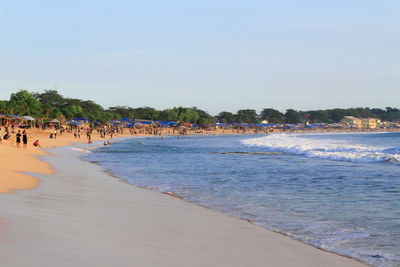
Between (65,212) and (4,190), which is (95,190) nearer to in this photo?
(4,190)

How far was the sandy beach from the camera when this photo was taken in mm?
5219

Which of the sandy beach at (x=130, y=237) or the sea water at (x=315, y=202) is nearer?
the sandy beach at (x=130, y=237)

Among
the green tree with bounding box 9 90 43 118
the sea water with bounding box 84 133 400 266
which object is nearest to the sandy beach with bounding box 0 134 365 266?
the sea water with bounding box 84 133 400 266

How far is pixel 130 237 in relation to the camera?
6664 millimetres

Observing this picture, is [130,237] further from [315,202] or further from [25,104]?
[25,104]

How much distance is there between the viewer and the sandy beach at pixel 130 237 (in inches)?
205

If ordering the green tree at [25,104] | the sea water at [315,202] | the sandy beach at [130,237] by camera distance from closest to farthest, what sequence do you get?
the sandy beach at [130,237]
the sea water at [315,202]
the green tree at [25,104]

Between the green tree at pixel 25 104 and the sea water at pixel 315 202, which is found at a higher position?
the green tree at pixel 25 104

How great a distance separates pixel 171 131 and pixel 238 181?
144 meters

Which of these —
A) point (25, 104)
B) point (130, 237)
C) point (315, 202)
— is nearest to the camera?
point (130, 237)

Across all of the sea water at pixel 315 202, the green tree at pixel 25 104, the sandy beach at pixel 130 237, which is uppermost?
the green tree at pixel 25 104

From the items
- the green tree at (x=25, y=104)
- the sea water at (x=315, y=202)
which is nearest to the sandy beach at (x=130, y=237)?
the sea water at (x=315, y=202)

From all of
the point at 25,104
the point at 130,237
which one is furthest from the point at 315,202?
the point at 25,104

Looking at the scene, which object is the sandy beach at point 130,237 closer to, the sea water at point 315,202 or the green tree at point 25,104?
the sea water at point 315,202
